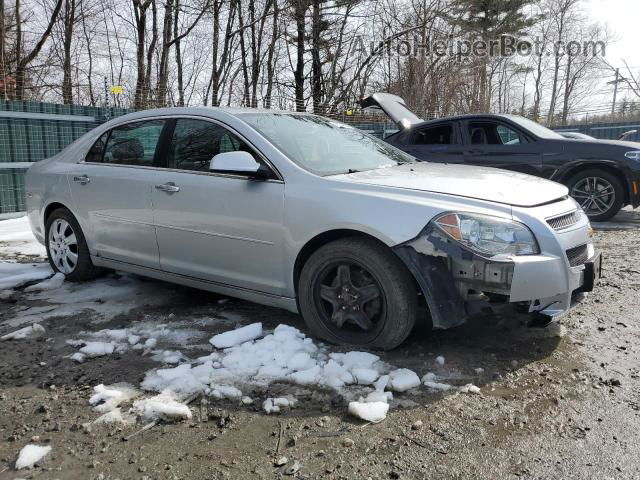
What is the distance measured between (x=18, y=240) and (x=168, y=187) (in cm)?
406

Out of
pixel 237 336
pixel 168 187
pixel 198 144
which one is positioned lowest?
pixel 237 336

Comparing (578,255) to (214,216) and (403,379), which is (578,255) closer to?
(403,379)

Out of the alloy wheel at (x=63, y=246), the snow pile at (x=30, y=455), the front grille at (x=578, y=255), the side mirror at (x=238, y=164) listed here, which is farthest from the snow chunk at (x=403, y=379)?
the alloy wheel at (x=63, y=246)

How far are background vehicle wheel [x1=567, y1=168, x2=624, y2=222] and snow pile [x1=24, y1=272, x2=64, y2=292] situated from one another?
6636 millimetres

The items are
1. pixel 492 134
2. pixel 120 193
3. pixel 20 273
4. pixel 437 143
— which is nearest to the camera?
pixel 120 193

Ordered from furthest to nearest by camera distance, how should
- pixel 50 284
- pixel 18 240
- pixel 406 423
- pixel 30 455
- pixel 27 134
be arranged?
pixel 27 134, pixel 18 240, pixel 50 284, pixel 406 423, pixel 30 455

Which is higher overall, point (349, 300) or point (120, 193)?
point (120, 193)

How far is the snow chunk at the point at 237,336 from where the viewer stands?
3324 mm

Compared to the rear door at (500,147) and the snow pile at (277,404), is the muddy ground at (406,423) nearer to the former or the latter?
the snow pile at (277,404)

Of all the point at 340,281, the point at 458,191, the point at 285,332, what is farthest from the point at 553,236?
the point at 285,332

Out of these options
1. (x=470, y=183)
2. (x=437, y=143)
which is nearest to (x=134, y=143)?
(x=470, y=183)

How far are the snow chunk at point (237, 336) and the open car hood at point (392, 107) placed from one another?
5309 millimetres

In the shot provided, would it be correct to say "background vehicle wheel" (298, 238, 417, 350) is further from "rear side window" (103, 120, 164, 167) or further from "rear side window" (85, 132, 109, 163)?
"rear side window" (85, 132, 109, 163)

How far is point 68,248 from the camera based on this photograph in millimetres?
4910
